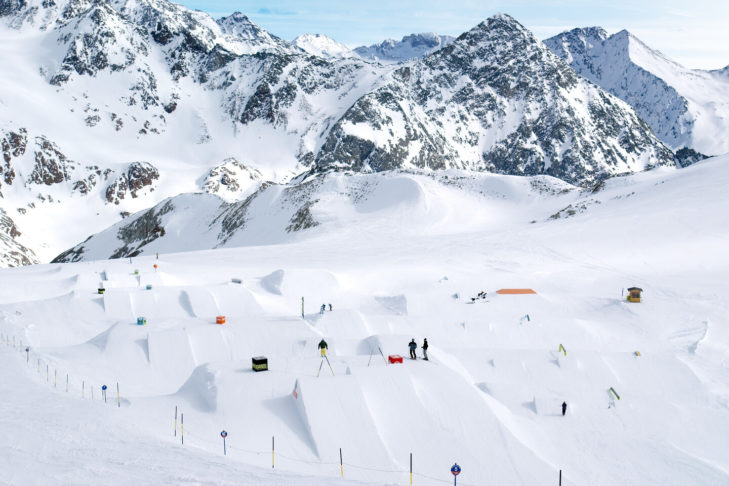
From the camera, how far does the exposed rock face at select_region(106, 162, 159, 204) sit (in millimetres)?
182625

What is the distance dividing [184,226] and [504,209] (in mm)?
67960

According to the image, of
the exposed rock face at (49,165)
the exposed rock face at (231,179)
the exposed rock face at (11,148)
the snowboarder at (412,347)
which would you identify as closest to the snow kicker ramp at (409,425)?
the snowboarder at (412,347)

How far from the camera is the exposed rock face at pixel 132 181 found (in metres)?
183

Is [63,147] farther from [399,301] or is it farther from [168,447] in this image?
[168,447]

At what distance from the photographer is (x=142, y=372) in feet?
98.8

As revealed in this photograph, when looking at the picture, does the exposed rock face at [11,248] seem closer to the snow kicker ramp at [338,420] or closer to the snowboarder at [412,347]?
the snowboarder at [412,347]

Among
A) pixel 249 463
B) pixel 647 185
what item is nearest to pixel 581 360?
pixel 249 463

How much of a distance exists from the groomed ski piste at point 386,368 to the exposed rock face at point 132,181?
132 metres

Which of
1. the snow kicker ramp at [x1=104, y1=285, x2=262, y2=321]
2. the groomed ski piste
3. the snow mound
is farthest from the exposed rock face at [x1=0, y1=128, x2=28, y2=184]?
the snow mound

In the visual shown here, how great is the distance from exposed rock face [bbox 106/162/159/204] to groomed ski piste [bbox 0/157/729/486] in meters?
132

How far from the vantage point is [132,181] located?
185 m

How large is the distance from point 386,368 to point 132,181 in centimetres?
18428

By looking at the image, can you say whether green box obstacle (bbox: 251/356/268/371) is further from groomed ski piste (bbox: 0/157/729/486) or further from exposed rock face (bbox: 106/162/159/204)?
exposed rock face (bbox: 106/162/159/204)

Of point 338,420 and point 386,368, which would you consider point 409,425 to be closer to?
point 338,420
